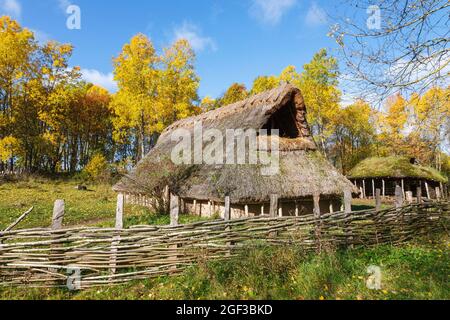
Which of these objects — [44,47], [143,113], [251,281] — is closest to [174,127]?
[143,113]

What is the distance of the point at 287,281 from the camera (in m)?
4.32

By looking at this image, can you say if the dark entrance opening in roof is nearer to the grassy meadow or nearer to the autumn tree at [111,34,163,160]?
the grassy meadow

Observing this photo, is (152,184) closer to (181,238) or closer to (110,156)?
(181,238)

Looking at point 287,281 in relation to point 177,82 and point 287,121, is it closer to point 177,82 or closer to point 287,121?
point 287,121

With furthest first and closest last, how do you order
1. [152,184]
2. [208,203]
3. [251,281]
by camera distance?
[152,184] < [208,203] < [251,281]

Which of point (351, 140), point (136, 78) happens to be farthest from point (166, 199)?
point (351, 140)

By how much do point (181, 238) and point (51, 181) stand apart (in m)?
19.8

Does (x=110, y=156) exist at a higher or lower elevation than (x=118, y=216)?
higher

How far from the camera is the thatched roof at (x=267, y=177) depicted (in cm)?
935

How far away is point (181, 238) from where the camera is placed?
16.1ft

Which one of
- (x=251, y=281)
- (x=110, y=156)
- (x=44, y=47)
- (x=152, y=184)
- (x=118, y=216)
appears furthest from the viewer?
(x=110, y=156)

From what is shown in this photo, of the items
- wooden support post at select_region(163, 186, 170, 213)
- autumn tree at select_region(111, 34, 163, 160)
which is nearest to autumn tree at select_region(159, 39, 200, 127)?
autumn tree at select_region(111, 34, 163, 160)

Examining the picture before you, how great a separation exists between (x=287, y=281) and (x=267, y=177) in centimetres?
567
